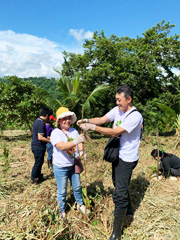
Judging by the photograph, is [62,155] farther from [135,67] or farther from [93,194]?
[135,67]

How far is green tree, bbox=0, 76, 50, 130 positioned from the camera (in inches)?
349

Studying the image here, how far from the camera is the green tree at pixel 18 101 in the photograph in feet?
29.1

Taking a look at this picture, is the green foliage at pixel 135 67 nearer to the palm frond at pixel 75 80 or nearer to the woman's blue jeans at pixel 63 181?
the palm frond at pixel 75 80

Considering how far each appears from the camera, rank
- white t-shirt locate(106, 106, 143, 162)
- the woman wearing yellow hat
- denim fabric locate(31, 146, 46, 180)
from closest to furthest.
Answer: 1. white t-shirt locate(106, 106, 143, 162)
2. the woman wearing yellow hat
3. denim fabric locate(31, 146, 46, 180)

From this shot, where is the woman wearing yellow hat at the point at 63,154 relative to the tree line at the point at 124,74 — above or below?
below

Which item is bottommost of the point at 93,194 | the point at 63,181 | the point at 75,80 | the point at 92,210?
the point at 92,210

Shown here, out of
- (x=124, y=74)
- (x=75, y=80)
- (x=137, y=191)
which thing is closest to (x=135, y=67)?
(x=124, y=74)

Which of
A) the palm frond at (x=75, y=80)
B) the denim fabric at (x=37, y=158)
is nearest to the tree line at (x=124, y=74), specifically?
the palm frond at (x=75, y=80)

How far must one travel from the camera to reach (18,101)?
30.2 ft

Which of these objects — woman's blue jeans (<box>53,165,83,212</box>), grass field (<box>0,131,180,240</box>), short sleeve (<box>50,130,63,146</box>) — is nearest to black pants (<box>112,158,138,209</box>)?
grass field (<box>0,131,180,240</box>)

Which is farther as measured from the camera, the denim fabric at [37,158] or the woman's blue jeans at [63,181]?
the denim fabric at [37,158]

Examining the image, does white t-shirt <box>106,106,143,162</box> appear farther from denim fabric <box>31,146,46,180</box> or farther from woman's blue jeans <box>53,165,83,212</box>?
denim fabric <box>31,146,46,180</box>

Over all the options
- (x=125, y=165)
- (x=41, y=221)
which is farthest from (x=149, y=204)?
(x=41, y=221)

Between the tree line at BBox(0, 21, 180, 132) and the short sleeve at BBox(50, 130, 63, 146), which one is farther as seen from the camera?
the tree line at BBox(0, 21, 180, 132)
